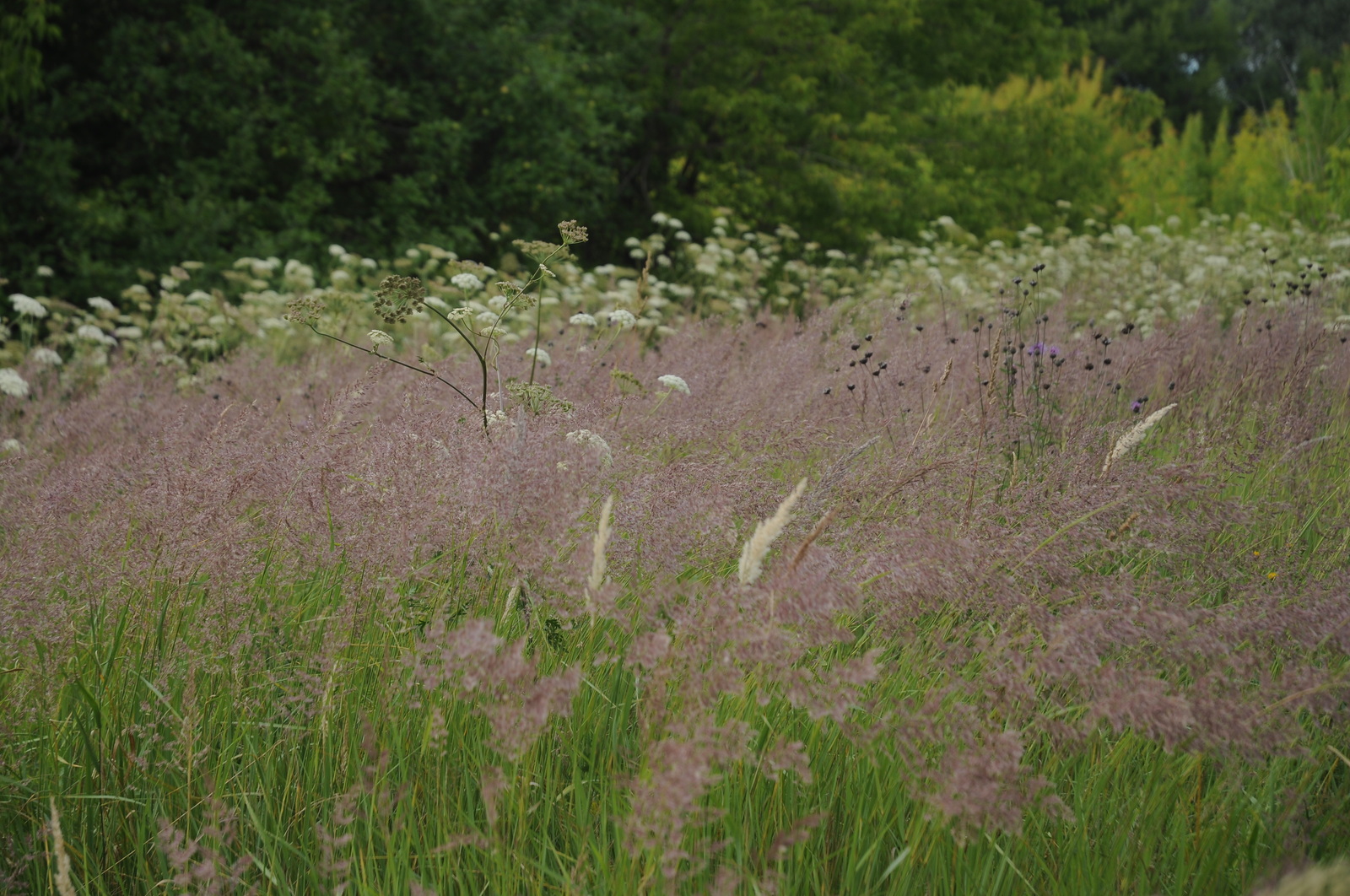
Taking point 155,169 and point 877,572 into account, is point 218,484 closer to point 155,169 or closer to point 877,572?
point 877,572

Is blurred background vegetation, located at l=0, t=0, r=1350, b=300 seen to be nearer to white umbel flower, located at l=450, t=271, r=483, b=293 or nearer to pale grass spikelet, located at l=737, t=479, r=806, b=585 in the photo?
white umbel flower, located at l=450, t=271, r=483, b=293

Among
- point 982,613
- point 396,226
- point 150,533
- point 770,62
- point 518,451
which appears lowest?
point 396,226

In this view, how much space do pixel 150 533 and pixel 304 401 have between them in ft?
6.36

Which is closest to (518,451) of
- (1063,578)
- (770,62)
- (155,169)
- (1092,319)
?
(1063,578)

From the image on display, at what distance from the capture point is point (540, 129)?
10.8m

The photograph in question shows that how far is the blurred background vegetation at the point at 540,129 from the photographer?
9.02 metres

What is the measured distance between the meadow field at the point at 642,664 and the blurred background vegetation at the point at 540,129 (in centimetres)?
728

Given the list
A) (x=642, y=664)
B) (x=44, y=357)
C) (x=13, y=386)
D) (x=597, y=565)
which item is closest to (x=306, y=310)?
(x=597, y=565)

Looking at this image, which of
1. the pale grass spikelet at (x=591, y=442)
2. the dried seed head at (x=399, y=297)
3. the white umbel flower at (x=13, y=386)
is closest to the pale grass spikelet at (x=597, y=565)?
the pale grass spikelet at (x=591, y=442)

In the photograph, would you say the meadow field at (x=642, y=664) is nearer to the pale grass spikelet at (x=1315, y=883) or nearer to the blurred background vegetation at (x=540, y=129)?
the pale grass spikelet at (x=1315, y=883)

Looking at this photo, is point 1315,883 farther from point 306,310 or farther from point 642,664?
point 306,310

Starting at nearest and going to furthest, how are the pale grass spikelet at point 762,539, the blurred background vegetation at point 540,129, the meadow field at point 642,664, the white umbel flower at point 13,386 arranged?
1. the pale grass spikelet at point 762,539
2. the meadow field at point 642,664
3. the white umbel flower at point 13,386
4. the blurred background vegetation at point 540,129

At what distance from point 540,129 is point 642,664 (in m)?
10.2

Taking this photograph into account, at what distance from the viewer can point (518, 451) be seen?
1976 millimetres
